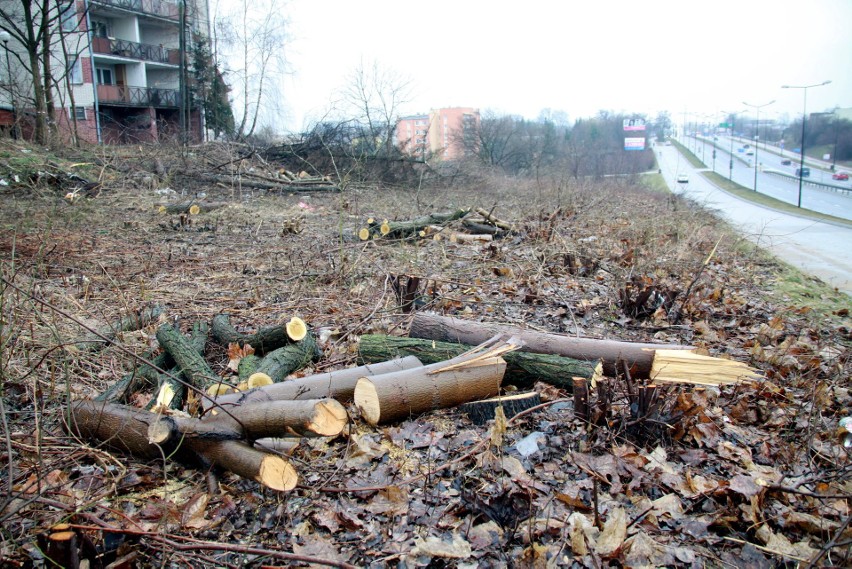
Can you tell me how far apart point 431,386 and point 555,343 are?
1.10 metres

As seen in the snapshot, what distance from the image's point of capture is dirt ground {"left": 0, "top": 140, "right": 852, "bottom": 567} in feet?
7.95

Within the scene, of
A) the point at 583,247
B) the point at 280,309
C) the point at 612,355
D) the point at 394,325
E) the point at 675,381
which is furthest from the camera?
the point at 583,247

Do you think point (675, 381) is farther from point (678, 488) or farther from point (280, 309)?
point (280, 309)

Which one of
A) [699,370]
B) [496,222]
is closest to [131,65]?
[496,222]

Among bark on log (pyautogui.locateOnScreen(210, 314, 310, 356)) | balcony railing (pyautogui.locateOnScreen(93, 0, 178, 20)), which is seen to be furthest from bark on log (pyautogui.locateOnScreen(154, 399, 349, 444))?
balcony railing (pyautogui.locateOnScreen(93, 0, 178, 20))

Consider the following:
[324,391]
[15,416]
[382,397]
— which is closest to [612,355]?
[382,397]

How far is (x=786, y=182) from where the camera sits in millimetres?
44625

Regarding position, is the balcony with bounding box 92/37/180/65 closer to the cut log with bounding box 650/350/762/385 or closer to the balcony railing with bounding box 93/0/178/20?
the balcony railing with bounding box 93/0/178/20

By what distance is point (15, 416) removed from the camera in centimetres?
347

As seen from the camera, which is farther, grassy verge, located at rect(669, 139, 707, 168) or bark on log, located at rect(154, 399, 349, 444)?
grassy verge, located at rect(669, 139, 707, 168)

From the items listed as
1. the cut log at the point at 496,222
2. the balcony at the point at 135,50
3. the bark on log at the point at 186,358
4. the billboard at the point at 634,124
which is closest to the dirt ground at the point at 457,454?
the bark on log at the point at 186,358

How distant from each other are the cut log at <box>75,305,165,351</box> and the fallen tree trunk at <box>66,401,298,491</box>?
4.86 ft

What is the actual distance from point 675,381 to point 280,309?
152 inches

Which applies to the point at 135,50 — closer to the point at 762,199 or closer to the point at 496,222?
the point at 496,222
